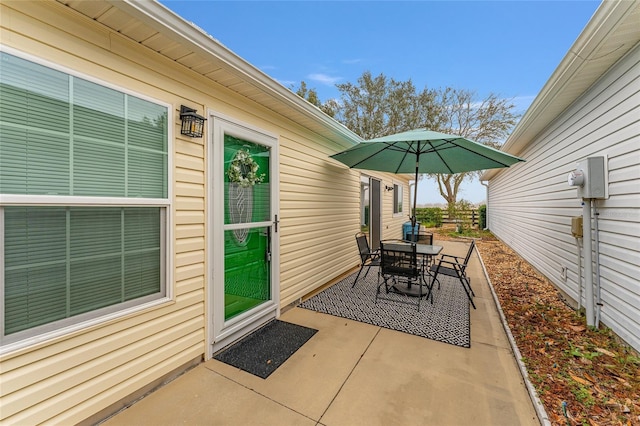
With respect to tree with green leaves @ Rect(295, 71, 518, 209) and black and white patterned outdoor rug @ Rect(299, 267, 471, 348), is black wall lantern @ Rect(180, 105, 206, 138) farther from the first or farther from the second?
tree with green leaves @ Rect(295, 71, 518, 209)

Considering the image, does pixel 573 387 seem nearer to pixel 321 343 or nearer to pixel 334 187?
pixel 321 343

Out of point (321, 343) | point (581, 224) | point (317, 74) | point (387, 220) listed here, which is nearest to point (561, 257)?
point (581, 224)

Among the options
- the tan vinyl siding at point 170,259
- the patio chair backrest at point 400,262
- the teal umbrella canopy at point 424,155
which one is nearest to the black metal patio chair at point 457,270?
the patio chair backrest at point 400,262

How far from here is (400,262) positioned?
3730mm

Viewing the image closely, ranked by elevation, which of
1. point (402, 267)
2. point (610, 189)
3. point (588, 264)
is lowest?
point (402, 267)

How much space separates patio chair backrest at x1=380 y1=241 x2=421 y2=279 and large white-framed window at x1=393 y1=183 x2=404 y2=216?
575 cm

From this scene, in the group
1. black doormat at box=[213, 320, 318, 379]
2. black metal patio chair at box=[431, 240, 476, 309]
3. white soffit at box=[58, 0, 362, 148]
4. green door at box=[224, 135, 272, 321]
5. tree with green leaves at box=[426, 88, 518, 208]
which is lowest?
black doormat at box=[213, 320, 318, 379]

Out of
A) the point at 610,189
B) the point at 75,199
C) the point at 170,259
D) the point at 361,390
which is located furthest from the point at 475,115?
the point at 75,199

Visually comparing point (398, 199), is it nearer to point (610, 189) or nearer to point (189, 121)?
point (610, 189)

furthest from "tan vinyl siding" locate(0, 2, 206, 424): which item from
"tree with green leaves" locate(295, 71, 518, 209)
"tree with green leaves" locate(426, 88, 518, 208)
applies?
"tree with green leaves" locate(426, 88, 518, 208)

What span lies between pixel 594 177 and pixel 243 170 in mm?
3778

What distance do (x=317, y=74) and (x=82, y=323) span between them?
1493 cm

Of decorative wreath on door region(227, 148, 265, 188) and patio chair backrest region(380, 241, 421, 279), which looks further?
patio chair backrest region(380, 241, 421, 279)

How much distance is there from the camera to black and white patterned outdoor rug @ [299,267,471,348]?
9.73 ft
